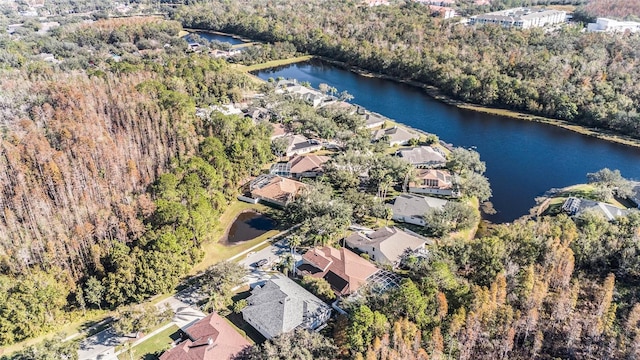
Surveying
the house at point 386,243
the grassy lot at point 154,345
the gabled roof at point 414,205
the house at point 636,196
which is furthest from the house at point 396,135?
the grassy lot at point 154,345

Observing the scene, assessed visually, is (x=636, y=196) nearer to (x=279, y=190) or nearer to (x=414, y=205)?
(x=414, y=205)

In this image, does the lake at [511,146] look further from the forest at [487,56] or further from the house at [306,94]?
the house at [306,94]

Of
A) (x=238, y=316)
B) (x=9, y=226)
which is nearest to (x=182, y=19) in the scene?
(x=9, y=226)

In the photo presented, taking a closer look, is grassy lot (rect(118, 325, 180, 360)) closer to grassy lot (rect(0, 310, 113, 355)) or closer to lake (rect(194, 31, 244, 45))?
grassy lot (rect(0, 310, 113, 355))

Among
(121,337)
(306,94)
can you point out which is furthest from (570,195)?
(121,337)

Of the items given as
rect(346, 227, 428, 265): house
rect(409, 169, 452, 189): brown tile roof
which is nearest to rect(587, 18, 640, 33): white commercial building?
rect(409, 169, 452, 189): brown tile roof

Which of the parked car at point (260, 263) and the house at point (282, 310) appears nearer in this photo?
the house at point (282, 310)
